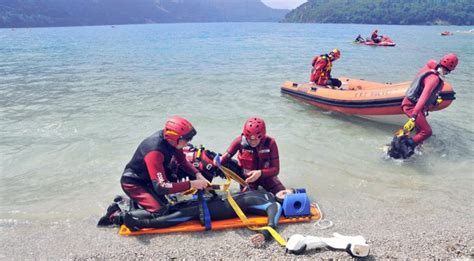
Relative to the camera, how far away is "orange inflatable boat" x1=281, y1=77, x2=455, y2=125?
7430 mm

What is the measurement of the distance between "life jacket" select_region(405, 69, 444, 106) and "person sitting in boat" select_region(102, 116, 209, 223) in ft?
13.9

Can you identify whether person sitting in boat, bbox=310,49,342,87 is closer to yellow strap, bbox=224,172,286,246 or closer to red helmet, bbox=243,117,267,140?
red helmet, bbox=243,117,267,140

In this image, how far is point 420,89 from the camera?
6.55 metres

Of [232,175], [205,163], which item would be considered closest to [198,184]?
[232,175]

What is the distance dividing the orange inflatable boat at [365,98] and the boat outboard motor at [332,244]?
4300 mm

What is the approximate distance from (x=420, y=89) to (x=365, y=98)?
Answer: 1807 millimetres

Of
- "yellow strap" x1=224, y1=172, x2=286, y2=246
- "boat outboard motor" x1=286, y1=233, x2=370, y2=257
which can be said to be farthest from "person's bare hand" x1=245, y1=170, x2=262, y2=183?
"boat outboard motor" x1=286, y1=233, x2=370, y2=257

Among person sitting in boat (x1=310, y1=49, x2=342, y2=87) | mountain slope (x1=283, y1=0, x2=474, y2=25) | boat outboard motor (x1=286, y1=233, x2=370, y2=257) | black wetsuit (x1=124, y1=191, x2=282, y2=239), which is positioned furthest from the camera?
mountain slope (x1=283, y1=0, x2=474, y2=25)

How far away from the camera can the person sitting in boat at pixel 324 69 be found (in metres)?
9.84

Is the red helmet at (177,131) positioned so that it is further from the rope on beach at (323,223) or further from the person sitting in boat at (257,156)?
the rope on beach at (323,223)

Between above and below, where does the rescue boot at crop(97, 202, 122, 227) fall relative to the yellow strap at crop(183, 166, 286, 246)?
below

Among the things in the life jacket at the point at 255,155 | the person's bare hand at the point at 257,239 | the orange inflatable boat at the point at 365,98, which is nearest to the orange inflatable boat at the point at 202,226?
the person's bare hand at the point at 257,239

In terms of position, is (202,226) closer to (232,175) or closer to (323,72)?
(232,175)

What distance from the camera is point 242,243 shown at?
156 inches
